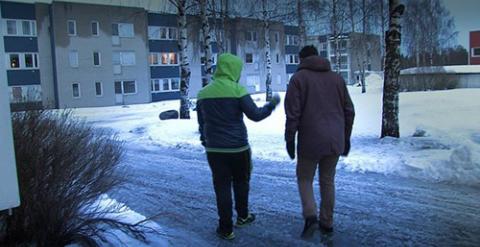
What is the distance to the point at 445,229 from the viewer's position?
17.5 ft

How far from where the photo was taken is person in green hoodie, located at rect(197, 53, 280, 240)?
17.0ft

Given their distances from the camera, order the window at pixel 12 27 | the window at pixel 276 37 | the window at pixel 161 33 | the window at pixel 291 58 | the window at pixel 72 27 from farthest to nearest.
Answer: the window at pixel 291 58 < the window at pixel 276 37 < the window at pixel 161 33 < the window at pixel 72 27 < the window at pixel 12 27

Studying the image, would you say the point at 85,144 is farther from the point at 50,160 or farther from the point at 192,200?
the point at 192,200

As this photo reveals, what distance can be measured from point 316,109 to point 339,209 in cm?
177

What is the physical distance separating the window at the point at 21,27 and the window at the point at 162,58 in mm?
11654

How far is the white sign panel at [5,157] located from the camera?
3.21 meters

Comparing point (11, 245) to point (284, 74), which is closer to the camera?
point (11, 245)

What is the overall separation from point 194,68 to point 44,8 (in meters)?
16.3

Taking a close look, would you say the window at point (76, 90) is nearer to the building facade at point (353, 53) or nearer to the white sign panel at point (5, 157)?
the building facade at point (353, 53)

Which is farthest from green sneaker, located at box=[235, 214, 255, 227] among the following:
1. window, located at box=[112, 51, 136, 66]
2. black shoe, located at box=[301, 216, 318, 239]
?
window, located at box=[112, 51, 136, 66]

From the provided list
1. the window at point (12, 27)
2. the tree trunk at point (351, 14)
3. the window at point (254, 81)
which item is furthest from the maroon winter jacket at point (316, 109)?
the window at point (254, 81)

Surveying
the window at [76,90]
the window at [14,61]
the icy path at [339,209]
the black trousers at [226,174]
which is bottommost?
the icy path at [339,209]

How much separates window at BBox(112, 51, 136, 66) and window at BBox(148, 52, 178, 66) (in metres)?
2.24

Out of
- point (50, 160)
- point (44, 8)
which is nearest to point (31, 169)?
point (50, 160)
